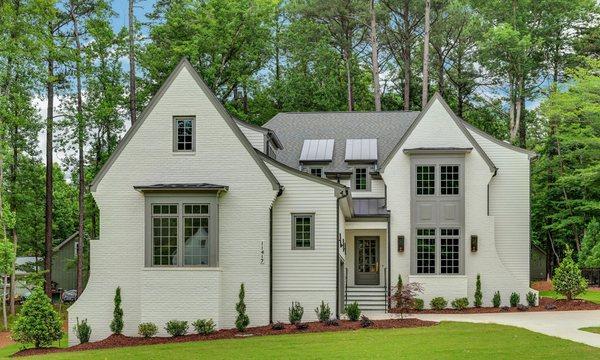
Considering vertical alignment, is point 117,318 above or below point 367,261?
below

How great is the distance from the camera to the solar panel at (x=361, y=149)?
33.3m

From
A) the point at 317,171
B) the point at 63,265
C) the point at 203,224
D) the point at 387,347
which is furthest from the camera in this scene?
the point at 63,265

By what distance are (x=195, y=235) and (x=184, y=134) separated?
3365mm

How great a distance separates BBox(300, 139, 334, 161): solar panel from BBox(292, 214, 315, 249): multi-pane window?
28.0ft

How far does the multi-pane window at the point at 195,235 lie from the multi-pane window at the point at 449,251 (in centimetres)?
1097

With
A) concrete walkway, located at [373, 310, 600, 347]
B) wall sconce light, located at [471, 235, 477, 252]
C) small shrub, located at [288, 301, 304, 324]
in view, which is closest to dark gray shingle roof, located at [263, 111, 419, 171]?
wall sconce light, located at [471, 235, 477, 252]

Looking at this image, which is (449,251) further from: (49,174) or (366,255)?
(49,174)

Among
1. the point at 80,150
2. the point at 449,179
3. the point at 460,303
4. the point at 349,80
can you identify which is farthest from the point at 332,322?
the point at 349,80

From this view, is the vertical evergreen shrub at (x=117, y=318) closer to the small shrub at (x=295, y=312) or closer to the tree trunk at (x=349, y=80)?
the small shrub at (x=295, y=312)

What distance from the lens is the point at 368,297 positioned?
99.2 feet

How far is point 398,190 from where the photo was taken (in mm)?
31188

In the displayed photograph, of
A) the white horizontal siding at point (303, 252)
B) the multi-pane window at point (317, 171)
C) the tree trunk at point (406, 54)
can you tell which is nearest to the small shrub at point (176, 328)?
the white horizontal siding at point (303, 252)

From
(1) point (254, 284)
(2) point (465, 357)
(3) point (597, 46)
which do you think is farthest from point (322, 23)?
(2) point (465, 357)

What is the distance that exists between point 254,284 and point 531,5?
98.9 ft
